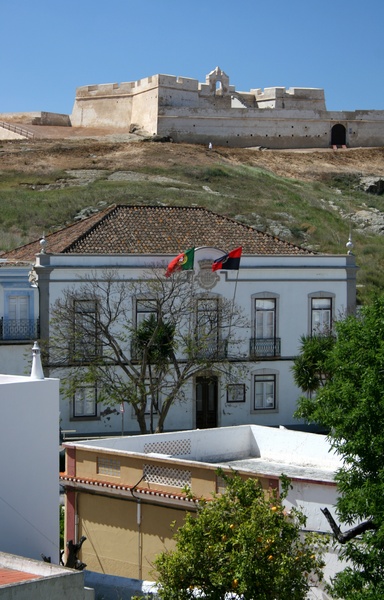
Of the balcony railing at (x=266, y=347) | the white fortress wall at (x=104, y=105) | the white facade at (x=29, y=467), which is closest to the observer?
the white facade at (x=29, y=467)

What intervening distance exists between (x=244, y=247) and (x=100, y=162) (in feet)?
128

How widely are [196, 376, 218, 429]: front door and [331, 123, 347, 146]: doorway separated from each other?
55.1 m

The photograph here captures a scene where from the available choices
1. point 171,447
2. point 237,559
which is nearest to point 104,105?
point 171,447

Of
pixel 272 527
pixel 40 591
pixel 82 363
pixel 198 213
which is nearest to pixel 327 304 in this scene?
pixel 198 213

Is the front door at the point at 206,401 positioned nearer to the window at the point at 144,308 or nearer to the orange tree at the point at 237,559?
the window at the point at 144,308

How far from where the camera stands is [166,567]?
1357 cm

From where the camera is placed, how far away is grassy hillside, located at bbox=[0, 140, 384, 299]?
54062mm

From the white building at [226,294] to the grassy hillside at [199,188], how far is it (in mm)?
11711

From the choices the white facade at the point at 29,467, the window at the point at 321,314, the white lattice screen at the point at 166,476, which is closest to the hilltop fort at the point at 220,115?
the window at the point at 321,314

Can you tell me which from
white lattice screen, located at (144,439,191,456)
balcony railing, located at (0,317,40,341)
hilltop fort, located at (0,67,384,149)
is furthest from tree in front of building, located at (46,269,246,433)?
hilltop fort, located at (0,67,384,149)

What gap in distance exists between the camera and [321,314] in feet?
112

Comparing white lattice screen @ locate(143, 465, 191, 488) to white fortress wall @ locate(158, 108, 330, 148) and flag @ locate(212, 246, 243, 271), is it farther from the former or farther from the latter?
white fortress wall @ locate(158, 108, 330, 148)

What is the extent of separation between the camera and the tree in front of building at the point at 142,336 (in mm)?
30500

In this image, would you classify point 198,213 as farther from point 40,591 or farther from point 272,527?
point 40,591
